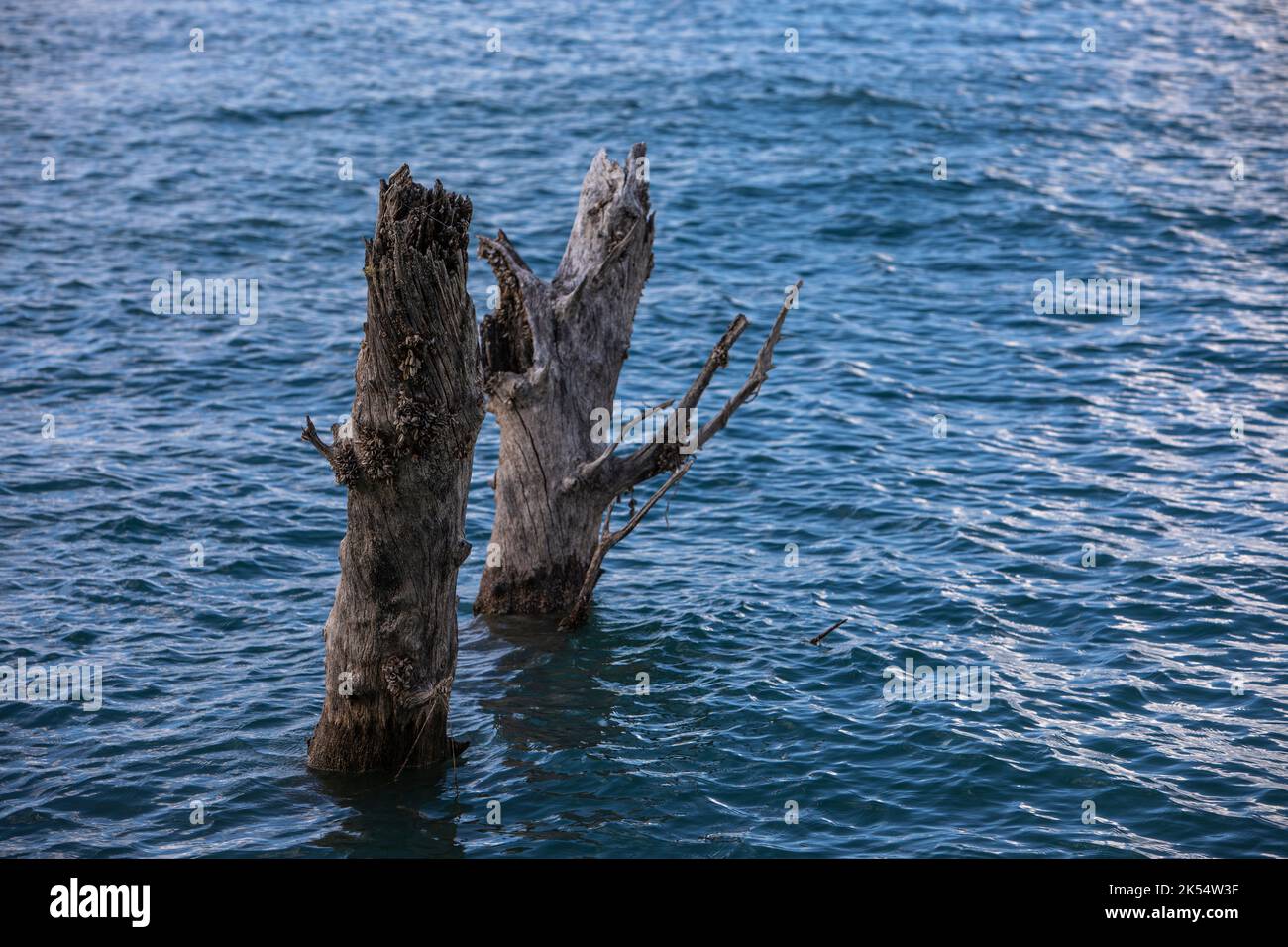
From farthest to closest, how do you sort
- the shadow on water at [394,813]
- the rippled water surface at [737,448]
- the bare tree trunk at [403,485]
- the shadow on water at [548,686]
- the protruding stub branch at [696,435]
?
the protruding stub branch at [696,435]
the shadow on water at [548,686]
the rippled water surface at [737,448]
the shadow on water at [394,813]
the bare tree trunk at [403,485]

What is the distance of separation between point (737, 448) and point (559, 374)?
7122mm

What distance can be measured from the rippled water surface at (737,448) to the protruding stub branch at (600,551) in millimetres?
426

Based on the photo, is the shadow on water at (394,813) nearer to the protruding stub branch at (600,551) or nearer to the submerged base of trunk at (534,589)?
the protruding stub branch at (600,551)

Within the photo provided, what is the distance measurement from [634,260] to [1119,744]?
25.9 ft

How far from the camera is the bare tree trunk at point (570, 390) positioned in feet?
54.5

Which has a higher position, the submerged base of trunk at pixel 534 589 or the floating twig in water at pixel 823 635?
the submerged base of trunk at pixel 534 589

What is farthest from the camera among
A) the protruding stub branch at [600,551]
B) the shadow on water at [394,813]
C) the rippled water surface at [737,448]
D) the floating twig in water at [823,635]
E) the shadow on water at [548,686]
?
the floating twig in water at [823,635]

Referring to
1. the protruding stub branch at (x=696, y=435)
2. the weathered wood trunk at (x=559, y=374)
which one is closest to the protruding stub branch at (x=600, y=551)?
the protruding stub branch at (x=696, y=435)

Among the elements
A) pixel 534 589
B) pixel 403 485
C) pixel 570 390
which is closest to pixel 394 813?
pixel 403 485

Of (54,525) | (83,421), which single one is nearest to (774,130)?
(83,421)

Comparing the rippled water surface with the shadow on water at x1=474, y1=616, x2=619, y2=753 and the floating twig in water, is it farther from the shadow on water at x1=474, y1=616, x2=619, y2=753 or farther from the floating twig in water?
the floating twig in water

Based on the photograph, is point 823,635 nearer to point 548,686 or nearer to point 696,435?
point 696,435

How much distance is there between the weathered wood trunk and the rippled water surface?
884mm

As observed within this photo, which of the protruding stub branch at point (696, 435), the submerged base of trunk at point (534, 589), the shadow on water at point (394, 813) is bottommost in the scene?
the shadow on water at point (394, 813)
